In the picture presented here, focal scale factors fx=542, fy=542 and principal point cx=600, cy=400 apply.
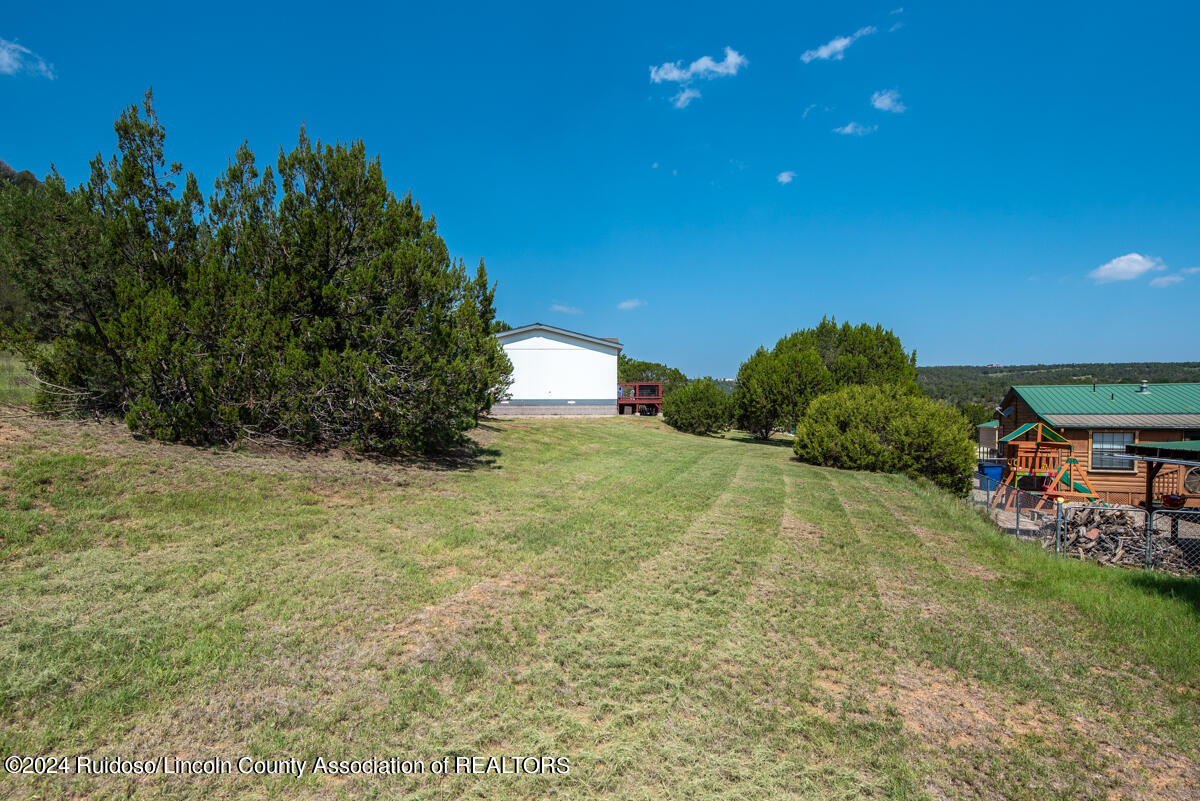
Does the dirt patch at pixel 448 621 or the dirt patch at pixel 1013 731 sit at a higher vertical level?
the dirt patch at pixel 448 621

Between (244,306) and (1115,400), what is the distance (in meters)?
31.0

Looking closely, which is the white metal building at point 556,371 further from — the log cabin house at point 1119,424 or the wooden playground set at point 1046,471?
the log cabin house at point 1119,424

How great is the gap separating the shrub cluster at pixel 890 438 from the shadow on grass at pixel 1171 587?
10384 millimetres

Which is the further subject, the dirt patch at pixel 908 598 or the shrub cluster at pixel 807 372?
the shrub cluster at pixel 807 372

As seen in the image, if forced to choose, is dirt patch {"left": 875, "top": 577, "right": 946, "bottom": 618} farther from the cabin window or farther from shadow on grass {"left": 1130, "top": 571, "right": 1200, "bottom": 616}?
Result: the cabin window

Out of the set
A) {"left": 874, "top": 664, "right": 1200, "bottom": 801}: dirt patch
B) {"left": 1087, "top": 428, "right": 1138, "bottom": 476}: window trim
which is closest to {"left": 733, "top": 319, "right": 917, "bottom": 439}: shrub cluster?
{"left": 1087, "top": 428, "right": 1138, "bottom": 476}: window trim

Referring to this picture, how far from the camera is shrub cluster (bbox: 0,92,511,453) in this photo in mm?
7875

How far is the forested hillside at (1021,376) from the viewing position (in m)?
68.0

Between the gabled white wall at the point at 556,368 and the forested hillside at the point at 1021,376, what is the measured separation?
40396 mm

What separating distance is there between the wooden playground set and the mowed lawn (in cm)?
1231

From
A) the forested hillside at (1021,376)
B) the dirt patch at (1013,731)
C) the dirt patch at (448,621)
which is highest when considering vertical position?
the forested hillside at (1021,376)

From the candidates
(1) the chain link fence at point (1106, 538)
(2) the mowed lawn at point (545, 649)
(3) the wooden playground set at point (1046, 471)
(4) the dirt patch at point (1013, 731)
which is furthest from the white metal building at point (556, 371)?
(4) the dirt patch at point (1013, 731)

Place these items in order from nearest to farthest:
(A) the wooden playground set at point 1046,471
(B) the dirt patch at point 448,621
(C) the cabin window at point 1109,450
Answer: (B) the dirt patch at point 448,621 → (A) the wooden playground set at point 1046,471 → (C) the cabin window at point 1109,450

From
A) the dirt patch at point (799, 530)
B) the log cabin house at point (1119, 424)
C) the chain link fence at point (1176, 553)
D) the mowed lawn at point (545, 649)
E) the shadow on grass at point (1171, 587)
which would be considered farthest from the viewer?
the log cabin house at point (1119, 424)
